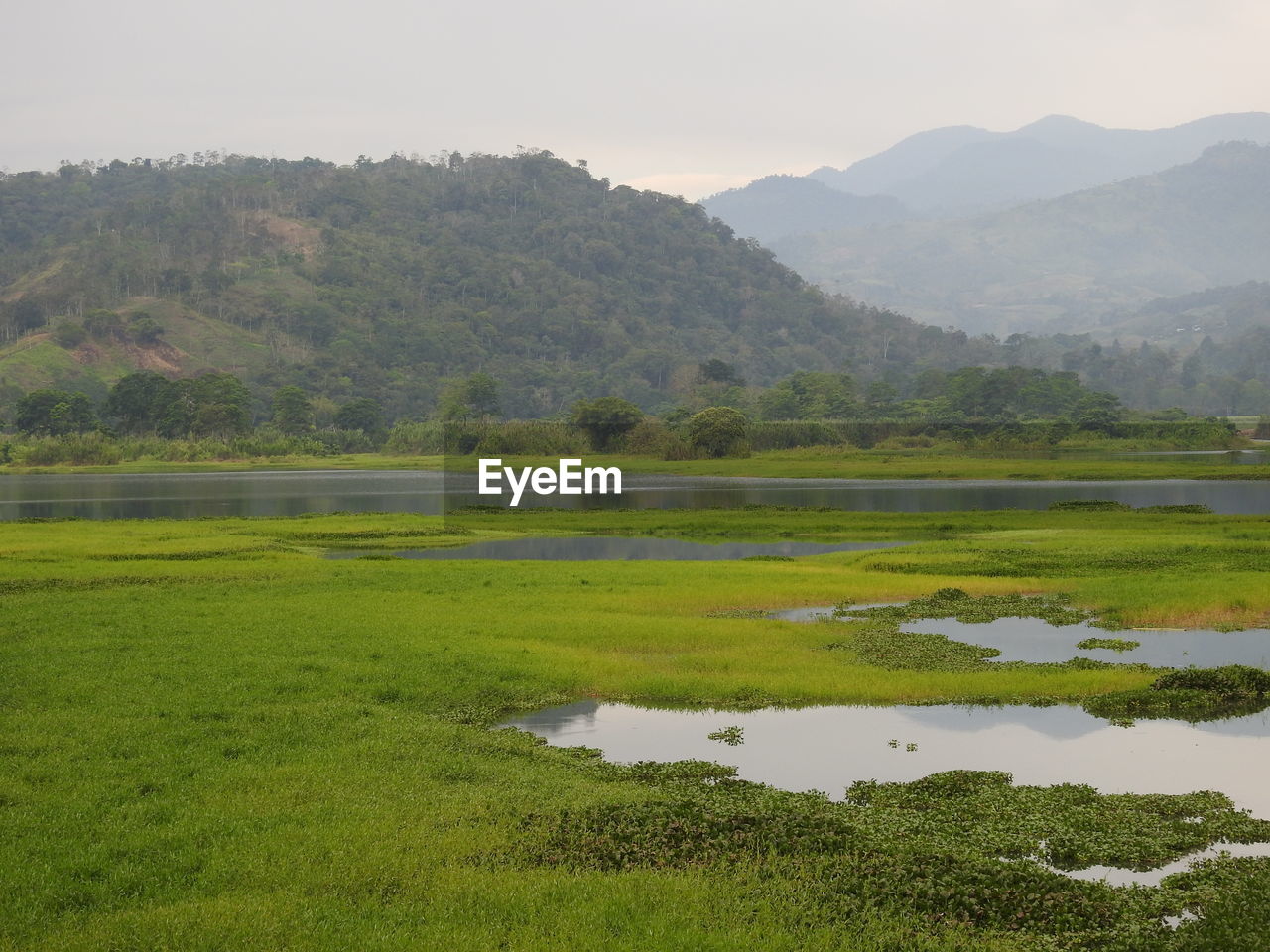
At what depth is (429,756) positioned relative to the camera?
17.1 metres

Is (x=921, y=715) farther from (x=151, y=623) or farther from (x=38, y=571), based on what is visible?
(x=38, y=571)

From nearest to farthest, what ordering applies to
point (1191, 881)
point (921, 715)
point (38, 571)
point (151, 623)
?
point (1191, 881) < point (921, 715) < point (151, 623) < point (38, 571)

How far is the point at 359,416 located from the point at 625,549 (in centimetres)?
14600

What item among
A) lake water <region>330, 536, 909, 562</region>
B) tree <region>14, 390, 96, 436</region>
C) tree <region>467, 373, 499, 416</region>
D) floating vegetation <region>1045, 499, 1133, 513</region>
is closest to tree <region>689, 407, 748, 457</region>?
tree <region>467, 373, 499, 416</region>

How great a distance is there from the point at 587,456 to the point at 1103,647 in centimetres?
11365

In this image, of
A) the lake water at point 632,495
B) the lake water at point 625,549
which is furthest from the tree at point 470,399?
the lake water at point 625,549

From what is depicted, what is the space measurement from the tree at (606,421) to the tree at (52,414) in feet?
236

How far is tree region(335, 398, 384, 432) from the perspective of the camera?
629 ft

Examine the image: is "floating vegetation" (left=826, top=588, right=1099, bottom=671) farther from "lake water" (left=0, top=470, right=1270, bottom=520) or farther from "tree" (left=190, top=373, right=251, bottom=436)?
"tree" (left=190, top=373, right=251, bottom=436)

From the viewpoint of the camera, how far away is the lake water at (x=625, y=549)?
5031 centimetres

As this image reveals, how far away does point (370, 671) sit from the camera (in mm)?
22469

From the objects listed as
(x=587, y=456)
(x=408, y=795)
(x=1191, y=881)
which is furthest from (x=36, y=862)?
(x=587, y=456)

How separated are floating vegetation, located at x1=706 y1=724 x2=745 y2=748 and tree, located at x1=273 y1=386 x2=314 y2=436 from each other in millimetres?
168173

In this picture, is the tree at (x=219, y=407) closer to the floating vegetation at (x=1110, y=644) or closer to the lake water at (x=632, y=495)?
the lake water at (x=632, y=495)
